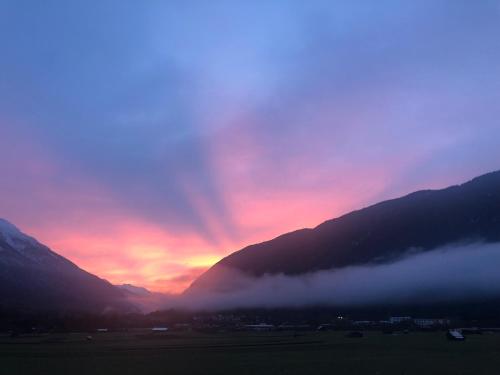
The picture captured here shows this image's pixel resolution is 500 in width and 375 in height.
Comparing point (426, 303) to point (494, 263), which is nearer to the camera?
point (426, 303)

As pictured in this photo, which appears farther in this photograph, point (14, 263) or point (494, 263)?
point (14, 263)

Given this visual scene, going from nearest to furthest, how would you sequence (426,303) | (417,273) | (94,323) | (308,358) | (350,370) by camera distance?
(350,370), (308,358), (94,323), (426,303), (417,273)

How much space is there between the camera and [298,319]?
145 m

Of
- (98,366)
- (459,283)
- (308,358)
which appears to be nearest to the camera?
(98,366)

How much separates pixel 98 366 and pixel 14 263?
607 ft

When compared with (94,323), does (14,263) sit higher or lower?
higher

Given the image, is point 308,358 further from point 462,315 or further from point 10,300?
point 10,300

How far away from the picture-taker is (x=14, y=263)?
199125 mm

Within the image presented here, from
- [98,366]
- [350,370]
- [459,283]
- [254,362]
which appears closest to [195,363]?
[254,362]

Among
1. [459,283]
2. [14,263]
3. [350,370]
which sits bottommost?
[350,370]

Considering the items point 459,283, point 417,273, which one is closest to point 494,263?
point 459,283

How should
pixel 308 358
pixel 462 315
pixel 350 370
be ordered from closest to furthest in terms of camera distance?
pixel 350 370 → pixel 308 358 → pixel 462 315

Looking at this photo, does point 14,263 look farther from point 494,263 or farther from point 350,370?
point 350,370

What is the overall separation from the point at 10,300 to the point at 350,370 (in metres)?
149
